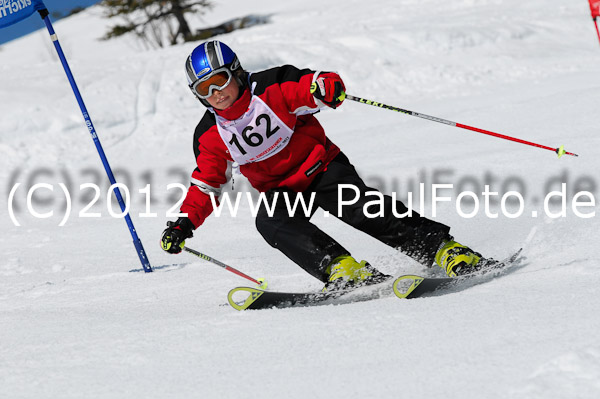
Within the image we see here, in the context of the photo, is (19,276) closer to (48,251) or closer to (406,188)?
(48,251)

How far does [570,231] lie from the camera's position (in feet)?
13.2

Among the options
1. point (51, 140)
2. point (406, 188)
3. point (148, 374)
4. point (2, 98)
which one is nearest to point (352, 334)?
point (148, 374)

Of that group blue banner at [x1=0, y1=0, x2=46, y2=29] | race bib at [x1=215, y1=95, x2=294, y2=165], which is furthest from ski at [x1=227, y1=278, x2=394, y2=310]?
blue banner at [x1=0, y1=0, x2=46, y2=29]

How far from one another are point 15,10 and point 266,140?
10.8ft

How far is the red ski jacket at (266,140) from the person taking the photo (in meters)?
3.61

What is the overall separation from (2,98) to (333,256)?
1030cm

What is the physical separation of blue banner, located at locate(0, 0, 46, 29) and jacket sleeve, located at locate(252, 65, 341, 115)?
3015 mm

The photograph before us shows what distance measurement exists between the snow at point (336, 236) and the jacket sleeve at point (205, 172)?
565 millimetres

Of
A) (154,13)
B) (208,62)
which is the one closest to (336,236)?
(208,62)

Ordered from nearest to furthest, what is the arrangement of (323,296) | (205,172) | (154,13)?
(323,296) → (205,172) → (154,13)

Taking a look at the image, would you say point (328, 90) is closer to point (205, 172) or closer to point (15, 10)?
point (205, 172)

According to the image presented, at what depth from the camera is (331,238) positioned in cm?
357

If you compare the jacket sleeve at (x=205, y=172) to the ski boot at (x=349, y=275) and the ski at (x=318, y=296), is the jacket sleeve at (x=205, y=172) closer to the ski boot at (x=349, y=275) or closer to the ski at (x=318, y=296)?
the ski at (x=318, y=296)

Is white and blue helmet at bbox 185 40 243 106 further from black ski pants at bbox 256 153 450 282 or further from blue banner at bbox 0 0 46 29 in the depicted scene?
blue banner at bbox 0 0 46 29
